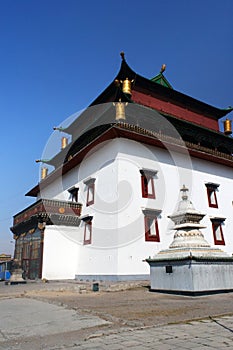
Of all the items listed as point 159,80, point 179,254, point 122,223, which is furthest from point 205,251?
point 159,80

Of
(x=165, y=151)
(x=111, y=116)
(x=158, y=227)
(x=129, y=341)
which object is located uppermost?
(x=111, y=116)

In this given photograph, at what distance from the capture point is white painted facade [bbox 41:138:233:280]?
1429 cm

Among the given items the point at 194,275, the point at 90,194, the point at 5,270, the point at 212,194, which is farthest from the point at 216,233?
the point at 5,270

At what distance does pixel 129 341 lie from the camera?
382cm

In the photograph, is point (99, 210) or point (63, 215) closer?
point (99, 210)

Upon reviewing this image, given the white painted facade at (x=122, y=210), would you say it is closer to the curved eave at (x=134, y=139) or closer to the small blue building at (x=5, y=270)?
the curved eave at (x=134, y=139)

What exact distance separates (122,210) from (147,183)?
8.46ft

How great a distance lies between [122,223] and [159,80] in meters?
15.3

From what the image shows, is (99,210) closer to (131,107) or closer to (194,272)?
(131,107)

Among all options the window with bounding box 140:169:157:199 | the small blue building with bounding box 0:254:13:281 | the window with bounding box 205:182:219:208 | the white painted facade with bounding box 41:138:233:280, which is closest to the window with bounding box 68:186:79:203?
the white painted facade with bounding box 41:138:233:280

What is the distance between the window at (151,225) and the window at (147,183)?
0.90 metres

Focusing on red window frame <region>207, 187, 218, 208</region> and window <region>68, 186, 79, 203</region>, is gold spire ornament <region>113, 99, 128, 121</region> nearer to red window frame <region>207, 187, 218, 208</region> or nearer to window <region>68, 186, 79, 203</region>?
window <region>68, 186, 79, 203</region>

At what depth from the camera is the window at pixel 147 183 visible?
15777 millimetres

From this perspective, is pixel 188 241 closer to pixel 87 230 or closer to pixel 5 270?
pixel 87 230
